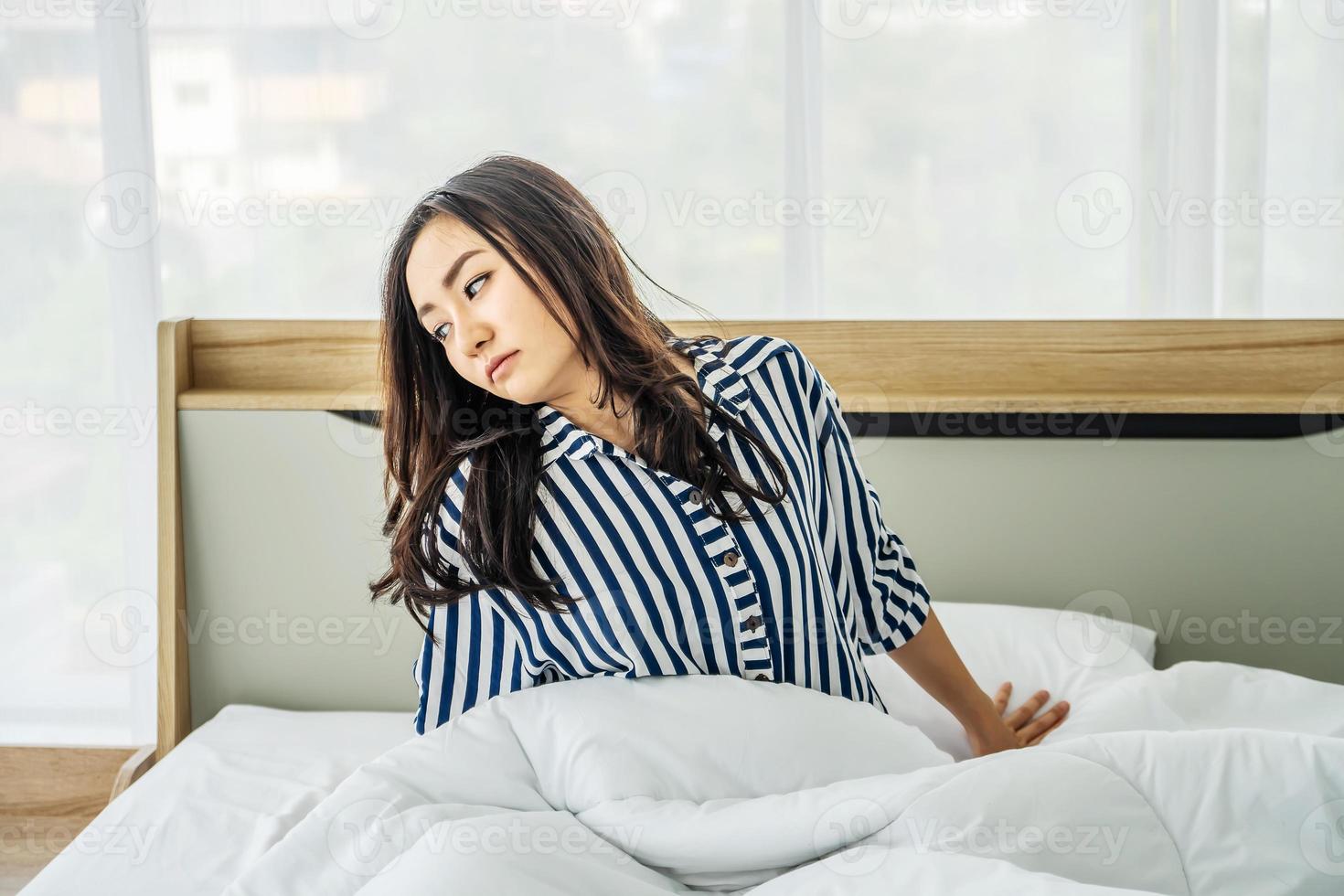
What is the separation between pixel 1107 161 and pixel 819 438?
2.75 feet

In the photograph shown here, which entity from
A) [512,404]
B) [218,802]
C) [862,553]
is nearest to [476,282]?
[512,404]

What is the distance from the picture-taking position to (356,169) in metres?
1.71

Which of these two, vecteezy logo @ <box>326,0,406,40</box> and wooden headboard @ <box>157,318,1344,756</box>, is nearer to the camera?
wooden headboard @ <box>157,318,1344,756</box>

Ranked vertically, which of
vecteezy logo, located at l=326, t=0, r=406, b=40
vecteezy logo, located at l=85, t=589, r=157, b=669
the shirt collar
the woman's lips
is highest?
vecteezy logo, located at l=326, t=0, r=406, b=40

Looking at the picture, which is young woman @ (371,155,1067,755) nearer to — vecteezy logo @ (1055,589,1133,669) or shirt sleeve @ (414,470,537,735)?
shirt sleeve @ (414,470,537,735)

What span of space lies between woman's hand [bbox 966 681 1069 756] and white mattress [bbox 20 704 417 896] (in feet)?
2.61

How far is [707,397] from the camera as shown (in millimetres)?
1032

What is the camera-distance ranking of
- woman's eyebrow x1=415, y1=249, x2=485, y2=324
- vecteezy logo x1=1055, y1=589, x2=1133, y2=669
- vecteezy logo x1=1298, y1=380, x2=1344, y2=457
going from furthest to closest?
vecteezy logo x1=1298, y1=380, x2=1344, y2=457
vecteezy logo x1=1055, y1=589, x2=1133, y2=669
woman's eyebrow x1=415, y1=249, x2=485, y2=324

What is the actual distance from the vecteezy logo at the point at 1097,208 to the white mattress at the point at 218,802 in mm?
1285

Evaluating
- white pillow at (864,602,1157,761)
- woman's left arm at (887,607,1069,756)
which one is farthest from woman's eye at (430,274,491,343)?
white pillow at (864,602,1157,761)

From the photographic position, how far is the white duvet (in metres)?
0.69

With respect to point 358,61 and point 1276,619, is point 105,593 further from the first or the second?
point 1276,619

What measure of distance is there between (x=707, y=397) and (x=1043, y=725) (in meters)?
0.59

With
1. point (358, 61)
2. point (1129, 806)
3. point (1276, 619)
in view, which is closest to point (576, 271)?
point (1129, 806)
